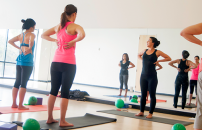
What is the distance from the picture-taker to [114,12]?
4930 millimetres

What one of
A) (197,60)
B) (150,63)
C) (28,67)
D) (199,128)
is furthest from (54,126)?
(197,60)

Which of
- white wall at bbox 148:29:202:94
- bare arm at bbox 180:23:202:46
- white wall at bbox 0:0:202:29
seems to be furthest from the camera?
white wall at bbox 148:29:202:94

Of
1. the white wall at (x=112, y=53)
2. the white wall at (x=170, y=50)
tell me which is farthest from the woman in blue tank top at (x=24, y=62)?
the white wall at (x=170, y=50)

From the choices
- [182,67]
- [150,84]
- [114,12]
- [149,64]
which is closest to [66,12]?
[149,64]

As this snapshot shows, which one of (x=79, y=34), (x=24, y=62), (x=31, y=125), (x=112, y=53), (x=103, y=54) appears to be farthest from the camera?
(x=103, y=54)

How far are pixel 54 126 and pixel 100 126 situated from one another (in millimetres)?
599

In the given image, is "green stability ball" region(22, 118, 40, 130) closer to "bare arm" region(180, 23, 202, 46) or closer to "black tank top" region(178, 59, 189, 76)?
"bare arm" region(180, 23, 202, 46)

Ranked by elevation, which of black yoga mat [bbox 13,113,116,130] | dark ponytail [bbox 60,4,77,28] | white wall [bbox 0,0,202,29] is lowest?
black yoga mat [bbox 13,113,116,130]

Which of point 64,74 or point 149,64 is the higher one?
point 149,64

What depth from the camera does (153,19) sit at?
4441 millimetres

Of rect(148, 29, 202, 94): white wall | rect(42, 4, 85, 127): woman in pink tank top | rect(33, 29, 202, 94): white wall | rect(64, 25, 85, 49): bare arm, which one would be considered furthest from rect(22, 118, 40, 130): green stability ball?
rect(148, 29, 202, 94): white wall

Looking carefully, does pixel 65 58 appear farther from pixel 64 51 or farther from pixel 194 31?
pixel 194 31

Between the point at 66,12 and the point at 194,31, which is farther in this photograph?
the point at 66,12

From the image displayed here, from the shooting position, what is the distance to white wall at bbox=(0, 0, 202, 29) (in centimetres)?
419
